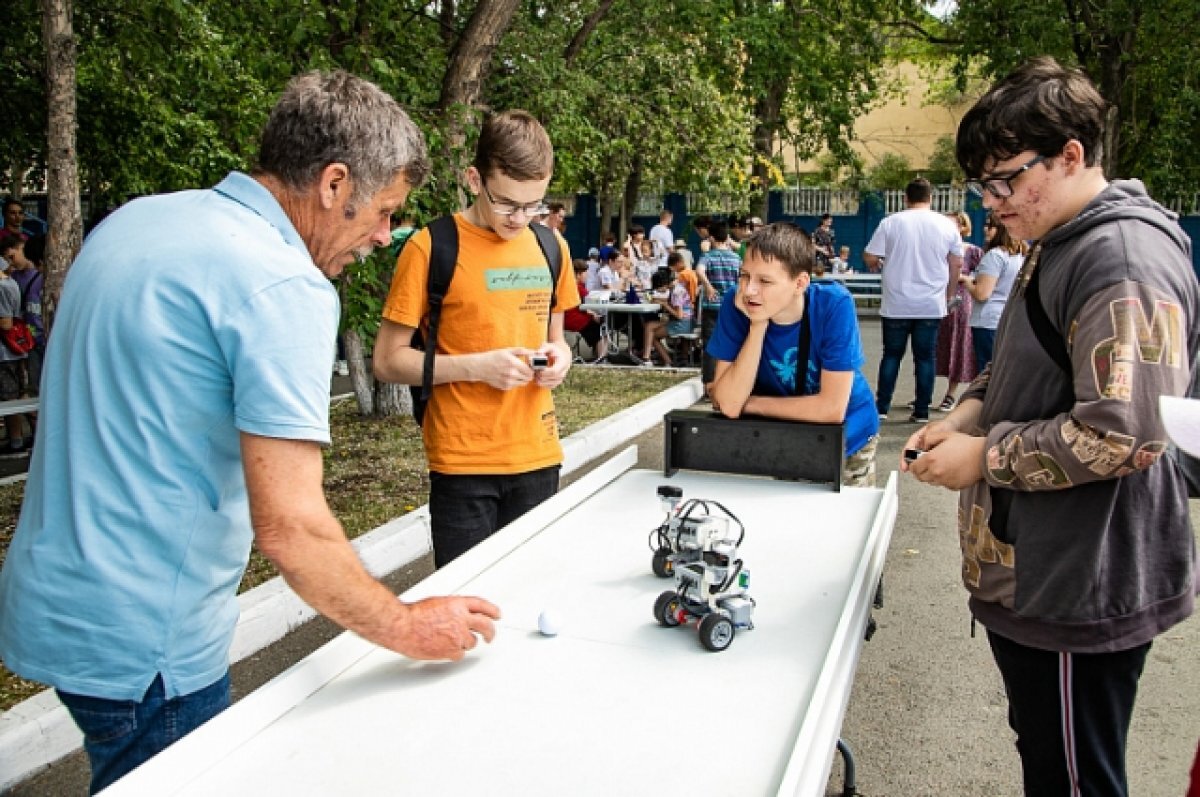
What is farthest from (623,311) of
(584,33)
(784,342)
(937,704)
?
(784,342)

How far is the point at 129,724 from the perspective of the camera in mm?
1665

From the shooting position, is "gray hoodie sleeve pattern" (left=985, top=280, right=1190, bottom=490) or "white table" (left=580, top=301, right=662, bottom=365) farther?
"white table" (left=580, top=301, right=662, bottom=365)

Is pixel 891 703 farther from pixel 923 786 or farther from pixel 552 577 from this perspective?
pixel 552 577

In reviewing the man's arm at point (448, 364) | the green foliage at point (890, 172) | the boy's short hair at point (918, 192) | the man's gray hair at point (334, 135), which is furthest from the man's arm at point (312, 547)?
the green foliage at point (890, 172)

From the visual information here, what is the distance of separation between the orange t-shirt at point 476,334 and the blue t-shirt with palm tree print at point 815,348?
0.72m

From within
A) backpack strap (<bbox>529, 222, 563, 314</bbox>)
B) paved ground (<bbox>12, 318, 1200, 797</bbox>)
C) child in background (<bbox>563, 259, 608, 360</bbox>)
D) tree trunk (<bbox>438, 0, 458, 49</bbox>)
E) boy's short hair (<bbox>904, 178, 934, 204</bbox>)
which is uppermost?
tree trunk (<bbox>438, 0, 458, 49</bbox>)

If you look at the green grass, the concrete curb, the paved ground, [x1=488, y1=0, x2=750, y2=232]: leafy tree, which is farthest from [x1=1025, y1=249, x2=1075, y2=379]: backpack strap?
[x1=488, y1=0, x2=750, y2=232]: leafy tree

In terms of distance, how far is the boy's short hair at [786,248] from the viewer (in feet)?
10.4

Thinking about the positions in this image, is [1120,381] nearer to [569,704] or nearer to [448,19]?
[569,704]

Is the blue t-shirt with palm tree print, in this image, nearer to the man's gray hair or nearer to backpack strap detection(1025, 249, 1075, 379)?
backpack strap detection(1025, 249, 1075, 379)

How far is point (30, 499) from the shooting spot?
5.39 feet

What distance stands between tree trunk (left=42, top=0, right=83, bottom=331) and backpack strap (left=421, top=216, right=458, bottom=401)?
3.24m

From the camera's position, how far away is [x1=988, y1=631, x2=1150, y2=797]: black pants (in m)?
1.80

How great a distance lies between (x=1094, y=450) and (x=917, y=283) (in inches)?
284
